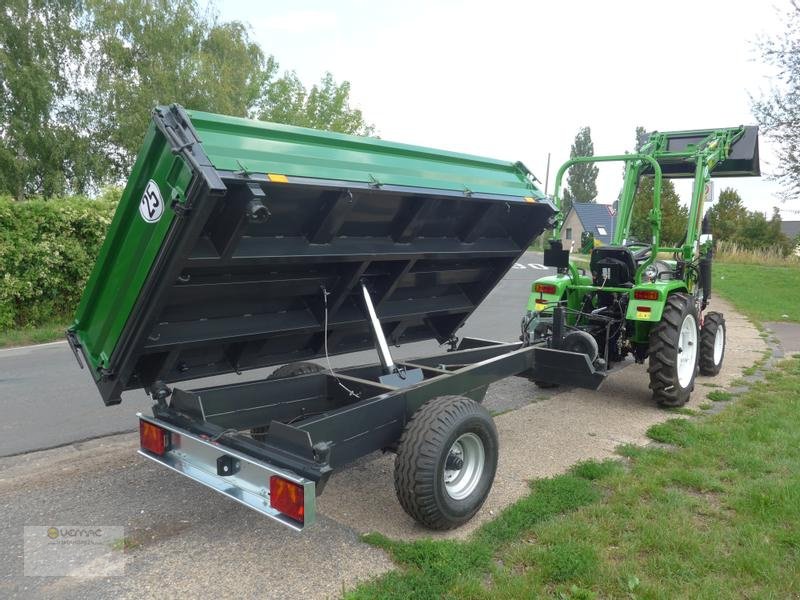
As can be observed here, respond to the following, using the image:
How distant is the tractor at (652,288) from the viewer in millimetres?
5844

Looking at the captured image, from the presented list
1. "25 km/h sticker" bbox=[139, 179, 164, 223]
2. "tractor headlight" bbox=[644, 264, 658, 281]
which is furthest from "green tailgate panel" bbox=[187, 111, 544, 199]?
"tractor headlight" bbox=[644, 264, 658, 281]

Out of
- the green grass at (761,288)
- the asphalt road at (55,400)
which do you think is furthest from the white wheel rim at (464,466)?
the green grass at (761,288)

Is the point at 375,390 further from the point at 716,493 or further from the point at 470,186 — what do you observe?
the point at 716,493

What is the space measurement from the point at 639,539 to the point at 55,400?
547 centimetres

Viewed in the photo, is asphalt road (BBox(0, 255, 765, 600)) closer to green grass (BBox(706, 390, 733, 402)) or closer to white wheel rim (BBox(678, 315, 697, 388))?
green grass (BBox(706, 390, 733, 402))

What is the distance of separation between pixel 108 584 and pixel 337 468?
1.20 metres

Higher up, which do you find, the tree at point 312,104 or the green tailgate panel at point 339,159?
the tree at point 312,104

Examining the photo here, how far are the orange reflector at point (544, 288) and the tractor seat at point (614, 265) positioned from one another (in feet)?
1.70

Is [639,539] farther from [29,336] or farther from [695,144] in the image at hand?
[29,336]

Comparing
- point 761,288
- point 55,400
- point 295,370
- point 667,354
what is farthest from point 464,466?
point 761,288

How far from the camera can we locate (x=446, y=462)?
11.6 ft

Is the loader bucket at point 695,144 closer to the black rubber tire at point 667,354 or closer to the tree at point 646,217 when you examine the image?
the tree at point 646,217

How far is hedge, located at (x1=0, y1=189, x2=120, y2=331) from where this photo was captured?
399 inches

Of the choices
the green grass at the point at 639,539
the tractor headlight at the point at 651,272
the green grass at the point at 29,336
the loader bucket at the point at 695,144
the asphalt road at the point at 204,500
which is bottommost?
the green grass at the point at 29,336
